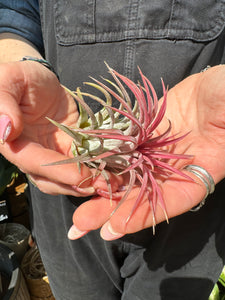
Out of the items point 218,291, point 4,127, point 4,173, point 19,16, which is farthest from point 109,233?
point 4,173

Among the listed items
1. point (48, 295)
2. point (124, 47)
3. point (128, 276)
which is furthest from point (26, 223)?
point (124, 47)

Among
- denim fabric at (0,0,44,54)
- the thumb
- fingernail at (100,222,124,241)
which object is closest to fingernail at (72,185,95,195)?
fingernail at (100,222,124,241)

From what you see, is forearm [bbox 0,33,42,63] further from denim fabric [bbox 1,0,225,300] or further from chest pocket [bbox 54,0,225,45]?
chest pocket [bbox 54,0,225,45]

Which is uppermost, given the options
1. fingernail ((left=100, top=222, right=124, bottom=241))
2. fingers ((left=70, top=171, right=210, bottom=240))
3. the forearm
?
the forearm

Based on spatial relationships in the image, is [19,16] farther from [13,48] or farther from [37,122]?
[37,122]

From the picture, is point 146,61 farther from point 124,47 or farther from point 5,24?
point 5,24

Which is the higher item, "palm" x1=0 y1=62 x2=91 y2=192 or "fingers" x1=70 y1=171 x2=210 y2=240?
"palm" x1=0 y1=62 x2=91 y2=192

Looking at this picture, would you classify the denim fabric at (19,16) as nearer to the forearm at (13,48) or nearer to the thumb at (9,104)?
the forearm at (13,48)
